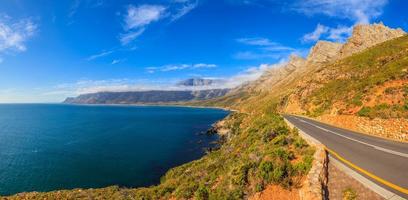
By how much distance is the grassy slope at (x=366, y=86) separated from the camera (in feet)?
93.3

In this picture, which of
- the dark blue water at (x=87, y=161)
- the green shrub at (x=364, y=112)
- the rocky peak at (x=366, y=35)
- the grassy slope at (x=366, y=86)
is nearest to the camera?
the grassy slope at (x=366, y=86)

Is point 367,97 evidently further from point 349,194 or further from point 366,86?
point 349,194

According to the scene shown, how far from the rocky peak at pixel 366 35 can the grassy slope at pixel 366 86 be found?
80805 mm

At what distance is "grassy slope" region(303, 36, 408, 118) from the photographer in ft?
93.3

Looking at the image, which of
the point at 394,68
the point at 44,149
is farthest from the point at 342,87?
the point at 44,149

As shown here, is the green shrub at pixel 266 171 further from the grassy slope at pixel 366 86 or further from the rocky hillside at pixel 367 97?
the grassy slope at pixel 366 86

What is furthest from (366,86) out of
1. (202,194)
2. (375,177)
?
(202,194)

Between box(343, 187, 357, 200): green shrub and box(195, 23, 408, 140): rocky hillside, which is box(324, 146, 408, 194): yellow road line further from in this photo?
box(195, 23, 408, 140): rocky hillside

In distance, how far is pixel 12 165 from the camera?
55.6 m

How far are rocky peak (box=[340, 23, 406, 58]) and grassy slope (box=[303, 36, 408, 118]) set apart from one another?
80.8m

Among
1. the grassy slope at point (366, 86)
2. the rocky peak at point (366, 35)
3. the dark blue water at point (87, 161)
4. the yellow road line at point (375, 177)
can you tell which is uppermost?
the rocky peak at point (366, 35)

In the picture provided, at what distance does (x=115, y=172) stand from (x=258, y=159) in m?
38.9

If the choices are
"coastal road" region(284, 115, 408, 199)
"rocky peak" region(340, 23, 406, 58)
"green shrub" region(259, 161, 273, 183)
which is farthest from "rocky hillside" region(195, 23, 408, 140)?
"rocky peak" region(340, 23, 406, 58)

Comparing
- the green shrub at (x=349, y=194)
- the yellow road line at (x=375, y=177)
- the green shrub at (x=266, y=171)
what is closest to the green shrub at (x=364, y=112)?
A: the yellow road line at (x=375, y=177)
